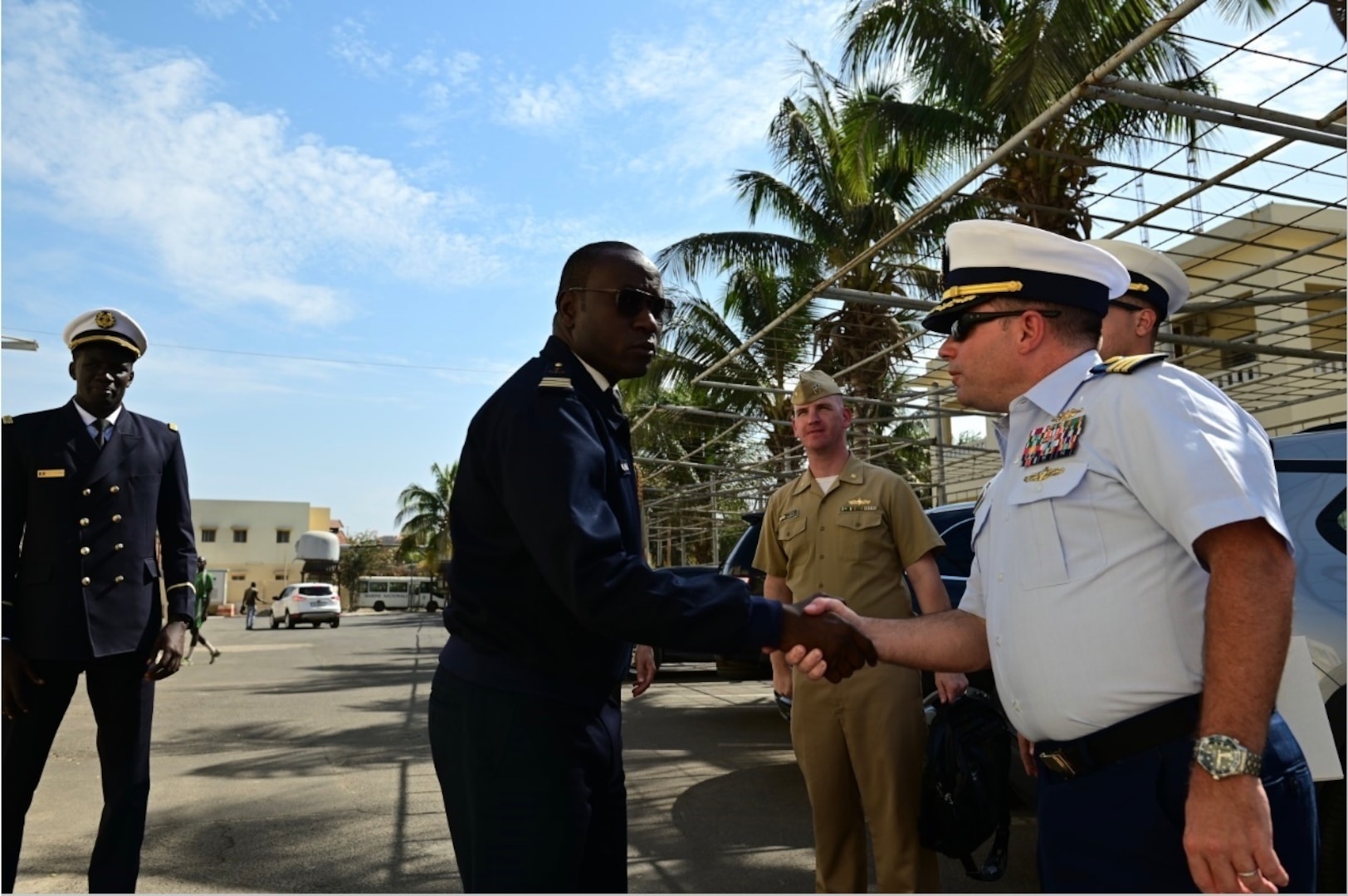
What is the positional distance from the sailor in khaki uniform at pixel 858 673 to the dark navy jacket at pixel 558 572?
1.66 m

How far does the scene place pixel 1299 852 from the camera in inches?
69.1

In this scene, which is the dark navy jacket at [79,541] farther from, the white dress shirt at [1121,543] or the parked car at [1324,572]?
the parked car at [1324,572]

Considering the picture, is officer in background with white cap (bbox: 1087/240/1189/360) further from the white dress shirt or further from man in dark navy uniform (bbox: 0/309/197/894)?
man in dark navy uniform (bbox: 0/309/197/894)

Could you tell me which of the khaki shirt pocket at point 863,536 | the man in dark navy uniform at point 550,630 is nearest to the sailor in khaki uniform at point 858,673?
the khaki shirt pocket at point 863,536

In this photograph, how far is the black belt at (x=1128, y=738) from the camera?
1.77 metres

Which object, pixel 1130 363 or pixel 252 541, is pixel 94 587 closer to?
pixel 1130 363

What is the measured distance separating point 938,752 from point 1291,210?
59.2ft

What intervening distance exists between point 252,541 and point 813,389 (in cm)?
8308

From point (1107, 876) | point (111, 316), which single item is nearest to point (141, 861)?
point (111, 316)

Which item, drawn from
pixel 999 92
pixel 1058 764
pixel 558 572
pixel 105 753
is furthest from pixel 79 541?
pixel 999 92

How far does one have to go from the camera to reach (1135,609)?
1.80 m

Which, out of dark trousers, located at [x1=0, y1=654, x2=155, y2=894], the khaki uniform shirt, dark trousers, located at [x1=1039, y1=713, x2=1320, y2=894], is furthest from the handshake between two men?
dark trousers, located at [x1=0, y1=654, x2=155, y2=894]

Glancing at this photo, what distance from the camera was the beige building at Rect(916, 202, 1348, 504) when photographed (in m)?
7.52

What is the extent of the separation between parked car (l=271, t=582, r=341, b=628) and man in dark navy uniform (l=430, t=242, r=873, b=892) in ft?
118
